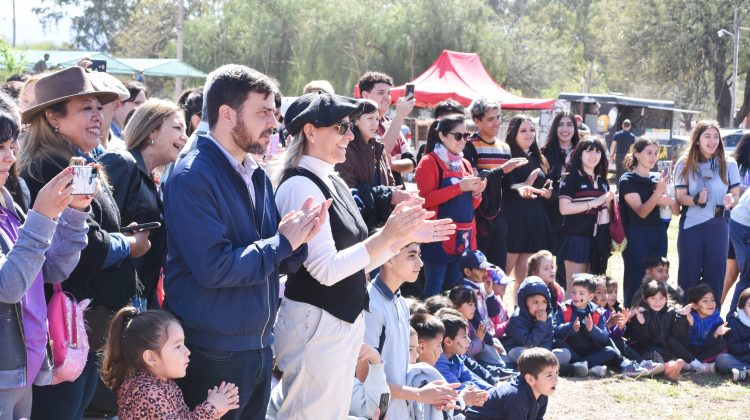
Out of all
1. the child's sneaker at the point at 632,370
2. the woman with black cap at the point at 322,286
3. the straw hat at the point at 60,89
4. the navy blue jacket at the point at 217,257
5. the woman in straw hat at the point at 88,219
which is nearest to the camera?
the navy blue jacket at the point at 217,257

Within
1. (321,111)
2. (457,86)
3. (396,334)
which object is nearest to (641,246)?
(396,334)

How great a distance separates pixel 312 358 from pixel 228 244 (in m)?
0.83

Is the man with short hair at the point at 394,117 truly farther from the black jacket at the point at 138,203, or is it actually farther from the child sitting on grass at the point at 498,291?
the black jacket at the point at 138,203

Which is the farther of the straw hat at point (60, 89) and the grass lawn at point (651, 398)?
the grass lawn at point (651, 398)

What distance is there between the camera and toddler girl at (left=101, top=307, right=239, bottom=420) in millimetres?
2953

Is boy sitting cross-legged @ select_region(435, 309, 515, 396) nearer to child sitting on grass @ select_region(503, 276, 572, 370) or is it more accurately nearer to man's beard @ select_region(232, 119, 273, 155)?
child sitting on grass @ select_region(503, 276, 572, 370)

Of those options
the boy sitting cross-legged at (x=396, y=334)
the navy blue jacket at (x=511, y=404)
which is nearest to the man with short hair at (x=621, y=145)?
the navy blue jacket at (x=511, y=404)

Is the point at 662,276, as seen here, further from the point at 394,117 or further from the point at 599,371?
the point at 394,117

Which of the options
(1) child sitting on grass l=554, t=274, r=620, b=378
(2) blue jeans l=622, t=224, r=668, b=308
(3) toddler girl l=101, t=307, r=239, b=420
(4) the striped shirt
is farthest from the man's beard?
(2) blue jeans l=622, t=224, r=668, b=308

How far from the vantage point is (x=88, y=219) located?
308 cm

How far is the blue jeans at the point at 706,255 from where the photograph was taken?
7773mm

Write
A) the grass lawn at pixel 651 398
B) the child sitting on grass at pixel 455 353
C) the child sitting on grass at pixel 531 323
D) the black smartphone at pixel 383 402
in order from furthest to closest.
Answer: the child sitting on grass at pixel 531 323, the grass lawn at pixel 651 398, the child sitting on grass at pixel 455 353, the black smartphone at pixel 383 402

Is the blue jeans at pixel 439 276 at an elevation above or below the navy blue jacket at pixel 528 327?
above

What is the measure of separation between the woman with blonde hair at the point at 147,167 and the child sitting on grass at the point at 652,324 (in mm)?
4383
